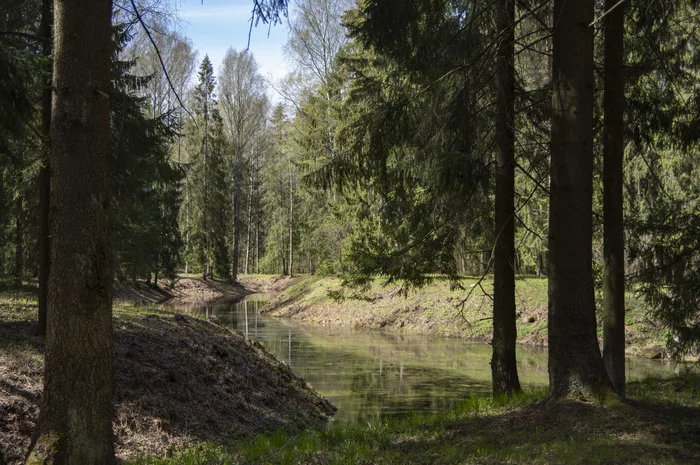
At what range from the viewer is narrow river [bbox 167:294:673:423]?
1156 centimetres

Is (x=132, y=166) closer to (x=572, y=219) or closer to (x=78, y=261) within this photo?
(x=78, y=261)

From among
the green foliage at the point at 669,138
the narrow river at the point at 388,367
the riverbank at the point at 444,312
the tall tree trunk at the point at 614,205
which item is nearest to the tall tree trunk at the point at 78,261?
the tall tree trunk at the point at 614,205

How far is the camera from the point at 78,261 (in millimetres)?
4242

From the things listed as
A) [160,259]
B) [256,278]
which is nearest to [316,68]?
[160,259]

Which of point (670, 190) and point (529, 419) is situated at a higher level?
point (670, 190)

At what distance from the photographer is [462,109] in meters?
8.13

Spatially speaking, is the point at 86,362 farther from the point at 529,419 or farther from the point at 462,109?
the point at 462,109

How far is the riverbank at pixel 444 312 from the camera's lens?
17.9m

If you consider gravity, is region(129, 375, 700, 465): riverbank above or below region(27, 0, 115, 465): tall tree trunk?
below

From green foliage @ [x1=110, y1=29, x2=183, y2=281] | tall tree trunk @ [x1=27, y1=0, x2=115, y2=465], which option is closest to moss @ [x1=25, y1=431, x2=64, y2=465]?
tall tree trunk @ [x1=27, y1=0, x2=115, y2=465]

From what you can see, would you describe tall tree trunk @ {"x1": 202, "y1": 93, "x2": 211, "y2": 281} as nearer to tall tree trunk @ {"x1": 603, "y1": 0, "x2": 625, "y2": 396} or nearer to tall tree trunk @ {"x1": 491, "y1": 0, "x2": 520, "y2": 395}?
tall tree trunk @ {"x1": 491, "y1": 0, "x2": 520, "y2": 395}

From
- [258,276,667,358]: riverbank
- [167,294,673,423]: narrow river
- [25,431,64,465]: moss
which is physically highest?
[25,431,64,465]: moss

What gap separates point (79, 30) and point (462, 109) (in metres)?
5.16

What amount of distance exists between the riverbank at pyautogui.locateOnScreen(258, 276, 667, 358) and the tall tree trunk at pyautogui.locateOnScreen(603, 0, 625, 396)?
29.4 ft
